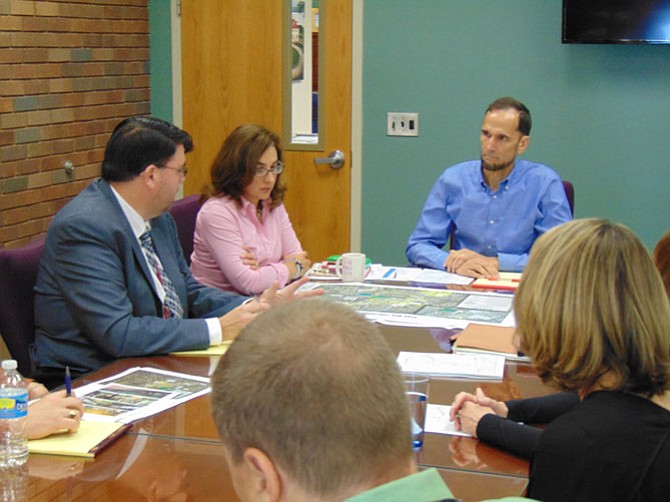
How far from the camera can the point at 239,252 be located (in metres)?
3.67

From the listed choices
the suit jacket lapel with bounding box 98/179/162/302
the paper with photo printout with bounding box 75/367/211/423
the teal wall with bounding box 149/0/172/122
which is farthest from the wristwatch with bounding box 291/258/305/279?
the teal wall with bounding box 149/0/172/122

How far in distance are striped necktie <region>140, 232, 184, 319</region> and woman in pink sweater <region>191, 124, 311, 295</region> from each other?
590 mm

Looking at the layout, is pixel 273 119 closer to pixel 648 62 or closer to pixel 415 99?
pixel 415 99

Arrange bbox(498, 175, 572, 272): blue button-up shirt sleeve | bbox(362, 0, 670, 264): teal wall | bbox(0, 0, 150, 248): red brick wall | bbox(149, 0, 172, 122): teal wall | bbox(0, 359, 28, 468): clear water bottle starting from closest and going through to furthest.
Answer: bbox(0, 359, 28, 468): clear water bottle → bbox(498, 175, 572, 272): blue button-up shirt sleeve → bbox(0, 0, 150, 248): red brick wall → bbox(362, 0, 670, 264): teal wall → bbox(149, 0, 172, 122): teal wall

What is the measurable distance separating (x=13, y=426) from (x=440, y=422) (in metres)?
0.89

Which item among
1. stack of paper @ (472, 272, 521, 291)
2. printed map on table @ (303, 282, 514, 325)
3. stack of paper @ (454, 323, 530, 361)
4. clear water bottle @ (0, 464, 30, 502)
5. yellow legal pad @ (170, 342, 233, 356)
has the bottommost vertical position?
clear water bottle @ (0, 464, 30, 502)

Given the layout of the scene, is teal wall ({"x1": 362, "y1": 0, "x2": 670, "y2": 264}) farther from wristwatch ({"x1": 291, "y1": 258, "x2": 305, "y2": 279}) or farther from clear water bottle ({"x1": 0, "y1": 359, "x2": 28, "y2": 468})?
clear water bottle ({"x1": 0, "y1": 359, "x2": 28, "y2": 468})

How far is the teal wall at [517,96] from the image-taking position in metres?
4.88

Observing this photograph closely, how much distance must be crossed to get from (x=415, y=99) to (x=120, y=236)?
2.68 metres

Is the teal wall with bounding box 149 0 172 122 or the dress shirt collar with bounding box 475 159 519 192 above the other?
the teal wall with bounding box 149 0 172 122

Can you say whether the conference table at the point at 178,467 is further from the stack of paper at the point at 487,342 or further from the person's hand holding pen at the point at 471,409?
the stack of paper at the point at 487,342

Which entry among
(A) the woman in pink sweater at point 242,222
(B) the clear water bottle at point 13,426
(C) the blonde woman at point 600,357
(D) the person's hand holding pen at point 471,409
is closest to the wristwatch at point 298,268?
(A) the woman in pink sweater at point 242,222

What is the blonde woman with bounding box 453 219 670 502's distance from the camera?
1.71 m

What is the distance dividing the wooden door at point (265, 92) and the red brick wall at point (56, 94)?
338mm
